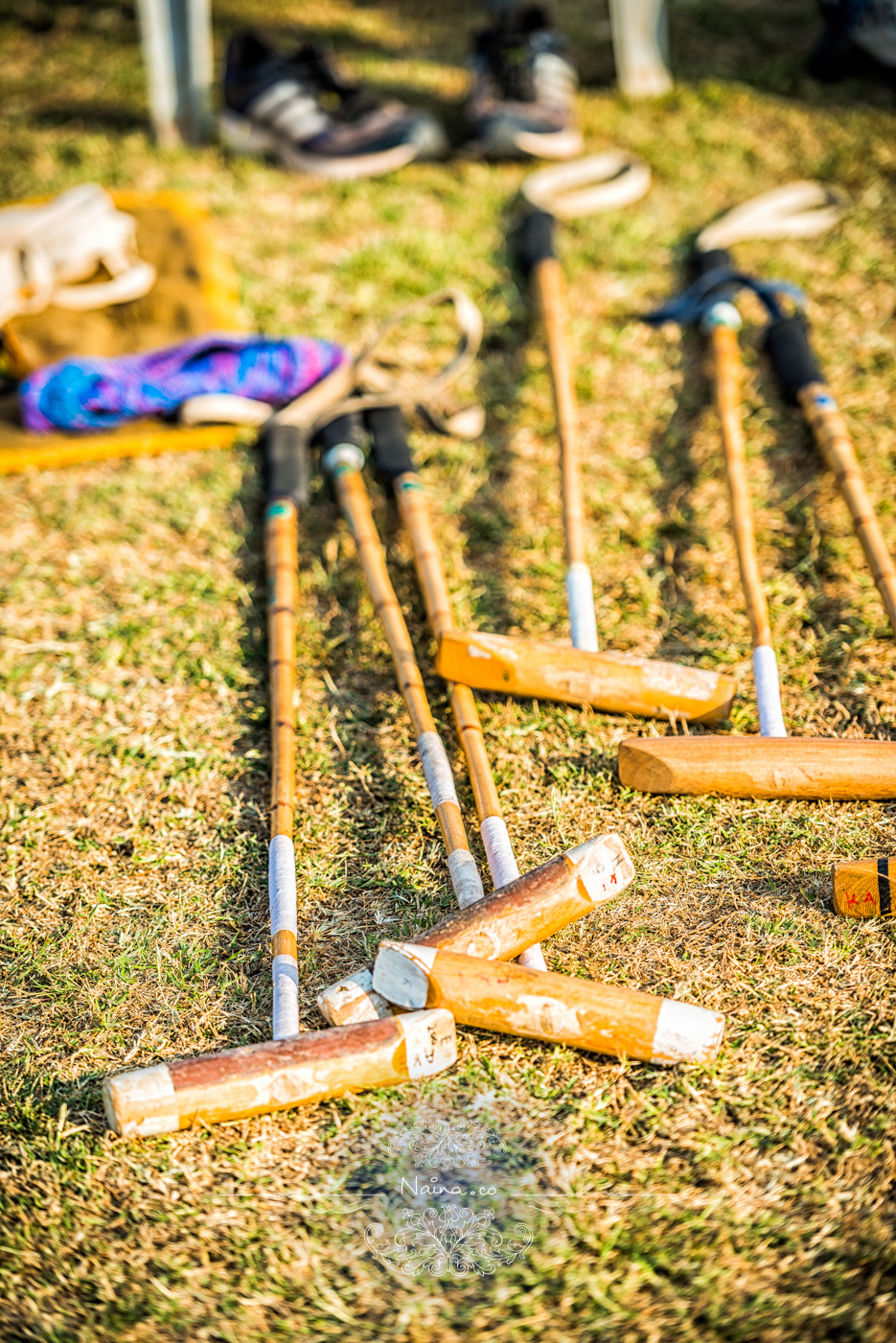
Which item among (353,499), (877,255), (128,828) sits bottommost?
(128,828)

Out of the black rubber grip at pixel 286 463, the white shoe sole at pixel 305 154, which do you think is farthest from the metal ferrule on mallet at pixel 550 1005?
the white shoe sole at pixel 305 154

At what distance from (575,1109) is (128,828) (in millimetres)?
1261

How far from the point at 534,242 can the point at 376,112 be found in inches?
54.0

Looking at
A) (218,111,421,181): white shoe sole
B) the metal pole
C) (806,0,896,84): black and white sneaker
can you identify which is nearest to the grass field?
(218,111,421,181): white shoe sole

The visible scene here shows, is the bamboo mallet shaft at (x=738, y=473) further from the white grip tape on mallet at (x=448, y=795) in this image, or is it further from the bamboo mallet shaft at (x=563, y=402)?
the white grip tape on mallet at (x=448, y=795)

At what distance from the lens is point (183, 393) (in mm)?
3885

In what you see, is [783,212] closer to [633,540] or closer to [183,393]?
[633,540]

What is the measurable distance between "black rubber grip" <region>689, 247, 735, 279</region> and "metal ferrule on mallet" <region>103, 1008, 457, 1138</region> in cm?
335

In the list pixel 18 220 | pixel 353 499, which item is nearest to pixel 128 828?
pixel 353 499

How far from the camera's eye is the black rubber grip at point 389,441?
3572 mm

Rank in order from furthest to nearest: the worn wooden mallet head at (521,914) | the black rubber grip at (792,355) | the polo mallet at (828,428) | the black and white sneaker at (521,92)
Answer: the black and white sneaker at (521,92) < the black rubber grip at (792,355) < the polo mallet at (828,428) < the worn wooden mallet head at (521,914)

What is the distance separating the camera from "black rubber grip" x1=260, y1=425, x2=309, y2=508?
3482 mm

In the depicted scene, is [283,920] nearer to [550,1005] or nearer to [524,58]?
[550,1005]

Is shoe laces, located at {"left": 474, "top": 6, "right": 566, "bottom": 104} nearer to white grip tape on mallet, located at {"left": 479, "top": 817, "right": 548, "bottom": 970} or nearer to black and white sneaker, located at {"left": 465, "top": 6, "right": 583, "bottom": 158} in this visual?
black and white sneaker, located at {"left": 465, "top": 6, "right": 583, "bottom": 158}
